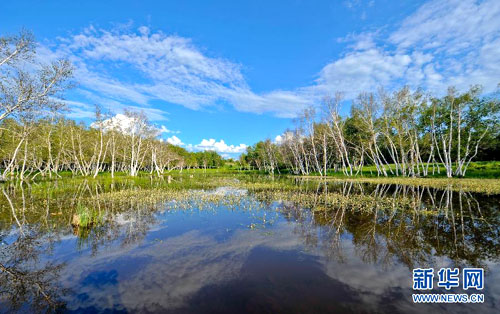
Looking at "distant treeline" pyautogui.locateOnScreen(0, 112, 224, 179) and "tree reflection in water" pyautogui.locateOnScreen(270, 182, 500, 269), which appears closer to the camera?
"tree reflection in water" pyautogui.locateOnScreen(270, 182, 500, 269)

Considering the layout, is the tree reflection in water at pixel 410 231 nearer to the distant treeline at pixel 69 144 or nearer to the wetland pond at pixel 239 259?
the wetland pond at pixel 239 259

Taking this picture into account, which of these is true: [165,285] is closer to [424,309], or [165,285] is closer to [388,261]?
[424,309]

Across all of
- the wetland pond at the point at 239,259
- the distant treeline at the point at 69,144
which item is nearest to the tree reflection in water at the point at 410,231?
the wetland pond at the point at 239,259

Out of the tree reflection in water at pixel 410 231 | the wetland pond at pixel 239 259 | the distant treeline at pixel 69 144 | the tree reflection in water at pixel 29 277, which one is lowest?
the tree reflection in water at pixel 29 277

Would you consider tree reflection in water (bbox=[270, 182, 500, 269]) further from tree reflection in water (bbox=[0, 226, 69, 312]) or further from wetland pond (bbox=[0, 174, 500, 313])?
tree reflection in water (bbox=[0, 226, 69, 312])

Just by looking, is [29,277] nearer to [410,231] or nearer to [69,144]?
[410,231]

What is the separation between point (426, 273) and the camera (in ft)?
21.3

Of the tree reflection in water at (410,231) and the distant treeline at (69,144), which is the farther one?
the distant treeline at (69,144)

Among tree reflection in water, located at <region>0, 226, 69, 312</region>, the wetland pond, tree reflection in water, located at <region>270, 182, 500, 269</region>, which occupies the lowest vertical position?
tree reflection in water, located at <region>0, 226, 69, 312</region>

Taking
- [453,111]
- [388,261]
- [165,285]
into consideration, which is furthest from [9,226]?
[453,111]

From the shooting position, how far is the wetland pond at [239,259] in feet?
17.6

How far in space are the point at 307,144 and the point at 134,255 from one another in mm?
70392

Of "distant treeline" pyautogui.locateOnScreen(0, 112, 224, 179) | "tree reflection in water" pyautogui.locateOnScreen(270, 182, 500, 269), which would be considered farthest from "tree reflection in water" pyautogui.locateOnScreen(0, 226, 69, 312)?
"distant treeline" pyautogui.locateOnScreen(0, 112, 224, 179)

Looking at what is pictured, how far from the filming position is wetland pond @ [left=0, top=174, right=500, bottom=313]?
5363 mm
